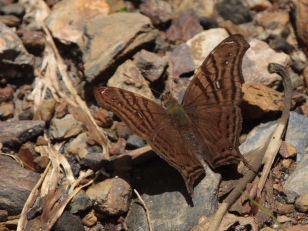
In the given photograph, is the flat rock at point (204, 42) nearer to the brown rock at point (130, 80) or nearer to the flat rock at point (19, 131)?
the brown rock at point (130, 80)

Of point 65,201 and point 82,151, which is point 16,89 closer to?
point 82,151

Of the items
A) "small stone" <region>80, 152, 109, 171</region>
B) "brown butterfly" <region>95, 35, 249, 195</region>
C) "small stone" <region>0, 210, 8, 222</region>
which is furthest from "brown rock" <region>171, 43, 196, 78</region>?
"small stone" <region>0, 210, 8, 222</region>

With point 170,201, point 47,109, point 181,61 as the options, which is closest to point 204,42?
point 181,61

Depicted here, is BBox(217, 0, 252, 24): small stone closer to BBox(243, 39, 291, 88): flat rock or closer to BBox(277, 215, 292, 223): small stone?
BBox(243, 39, 291, 88): flat rock

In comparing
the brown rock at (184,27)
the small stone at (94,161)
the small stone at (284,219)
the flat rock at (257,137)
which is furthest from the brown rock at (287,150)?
the brown rock at (184,27)

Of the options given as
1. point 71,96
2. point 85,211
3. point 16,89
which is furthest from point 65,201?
point 16,89
